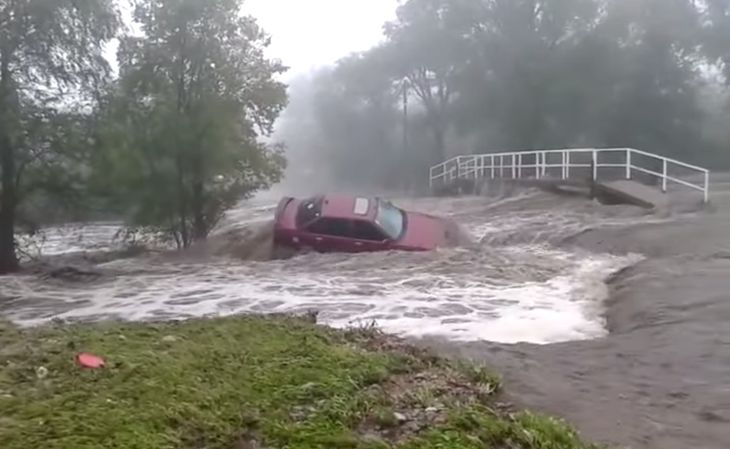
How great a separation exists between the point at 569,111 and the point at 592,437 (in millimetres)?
38919

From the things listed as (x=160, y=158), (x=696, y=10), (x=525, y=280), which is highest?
(x=696, y=10)

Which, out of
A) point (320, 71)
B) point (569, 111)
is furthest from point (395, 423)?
point (320, 71)

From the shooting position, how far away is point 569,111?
136 feet

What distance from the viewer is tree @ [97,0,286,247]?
72.0ft

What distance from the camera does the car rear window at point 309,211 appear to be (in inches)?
584

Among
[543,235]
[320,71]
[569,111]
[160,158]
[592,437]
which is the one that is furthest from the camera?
[320,71]

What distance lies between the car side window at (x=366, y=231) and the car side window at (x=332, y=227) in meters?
0.13

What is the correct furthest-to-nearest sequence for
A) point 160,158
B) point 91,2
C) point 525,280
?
point 160,158, point 91,2, point 525,280

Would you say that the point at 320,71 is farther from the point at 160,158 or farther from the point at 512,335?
the point at 512,335

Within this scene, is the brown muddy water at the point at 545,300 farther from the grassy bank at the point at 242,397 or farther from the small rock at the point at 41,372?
the small rock at the point at 41,372

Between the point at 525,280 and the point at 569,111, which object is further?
the point at 569,111

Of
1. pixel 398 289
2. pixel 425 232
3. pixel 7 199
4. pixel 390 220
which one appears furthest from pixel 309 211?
pixel 7 199

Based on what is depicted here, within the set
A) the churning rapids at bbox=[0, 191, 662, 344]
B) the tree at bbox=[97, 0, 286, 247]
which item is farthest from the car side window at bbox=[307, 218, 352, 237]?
the tree at bbox=[97, 0, 286, 247]

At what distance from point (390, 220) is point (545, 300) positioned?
5.44 metres
